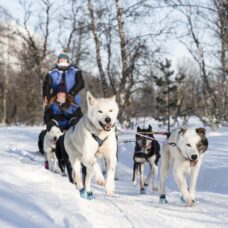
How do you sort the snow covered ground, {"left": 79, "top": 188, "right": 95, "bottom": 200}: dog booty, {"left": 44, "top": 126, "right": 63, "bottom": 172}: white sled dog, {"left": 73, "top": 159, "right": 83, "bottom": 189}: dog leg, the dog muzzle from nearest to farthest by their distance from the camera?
the snow covered ground
{"left": 79, "top": 188, "right": 95, "bottom": 200}: dog booty
the dog muzzle
{"left": 73, "top": 159, "right": 83, "bottom": 189}: dog leg
{"left": 44, "top": 126, "right": 63, "bottom": 172}: white sled dog

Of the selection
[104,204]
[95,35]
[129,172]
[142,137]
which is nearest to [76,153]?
[104,204]

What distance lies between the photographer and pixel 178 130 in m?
5.15

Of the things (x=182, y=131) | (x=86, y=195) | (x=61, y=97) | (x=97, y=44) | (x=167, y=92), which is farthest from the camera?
(x=167, y=92)

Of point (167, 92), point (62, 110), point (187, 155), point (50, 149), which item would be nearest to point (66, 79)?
point (62, 110)

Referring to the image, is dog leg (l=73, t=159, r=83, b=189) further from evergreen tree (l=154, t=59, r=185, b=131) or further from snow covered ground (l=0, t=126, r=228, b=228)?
evergreen tree (l=154, t=59, r=185, b=131)

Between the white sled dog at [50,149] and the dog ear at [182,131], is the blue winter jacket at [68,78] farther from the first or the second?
the dog ear at [182,131]

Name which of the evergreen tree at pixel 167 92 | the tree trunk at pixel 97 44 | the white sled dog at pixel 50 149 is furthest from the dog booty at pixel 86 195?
the evergreen tree at pixel 167 92

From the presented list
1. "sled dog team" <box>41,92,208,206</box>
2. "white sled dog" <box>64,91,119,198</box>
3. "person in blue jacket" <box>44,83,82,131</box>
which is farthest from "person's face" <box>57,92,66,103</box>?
"white sled dog" <box>64,91,119,198</box>

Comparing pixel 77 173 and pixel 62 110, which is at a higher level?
pixel 62 110

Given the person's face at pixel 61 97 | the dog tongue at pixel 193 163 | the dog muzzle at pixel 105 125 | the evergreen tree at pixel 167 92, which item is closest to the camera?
the dog muzzle at pixel 105 125

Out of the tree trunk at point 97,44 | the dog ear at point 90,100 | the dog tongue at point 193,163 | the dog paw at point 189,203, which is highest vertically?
the tree trunk at point 97,44

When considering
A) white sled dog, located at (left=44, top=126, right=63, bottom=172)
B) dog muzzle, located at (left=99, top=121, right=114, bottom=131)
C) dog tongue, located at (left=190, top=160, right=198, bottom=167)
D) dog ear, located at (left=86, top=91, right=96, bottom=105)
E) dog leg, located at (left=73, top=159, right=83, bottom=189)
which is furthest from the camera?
white sled dog, located at (left=44, top=126, right=63, bottom=172)

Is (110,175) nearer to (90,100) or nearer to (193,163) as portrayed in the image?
(90,100)

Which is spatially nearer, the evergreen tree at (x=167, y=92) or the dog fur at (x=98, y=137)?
the dog fur at (x=98, y=137)
